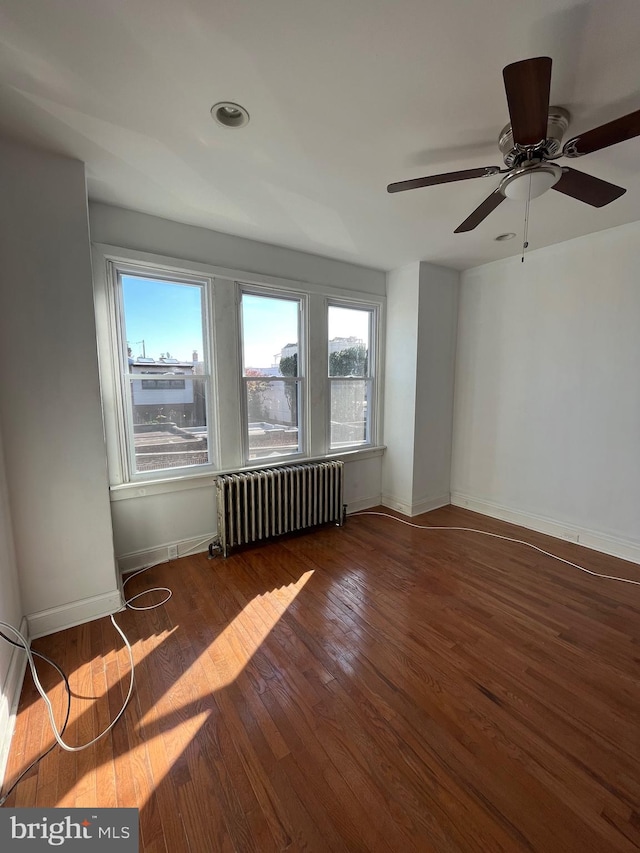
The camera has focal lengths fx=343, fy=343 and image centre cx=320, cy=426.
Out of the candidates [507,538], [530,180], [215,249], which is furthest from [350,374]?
[530,180]

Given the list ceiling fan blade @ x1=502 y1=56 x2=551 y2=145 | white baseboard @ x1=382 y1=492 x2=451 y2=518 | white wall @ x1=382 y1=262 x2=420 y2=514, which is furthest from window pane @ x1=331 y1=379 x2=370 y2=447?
ceiling fan blade @ x1=502 y1=56 x2=551 y2=145

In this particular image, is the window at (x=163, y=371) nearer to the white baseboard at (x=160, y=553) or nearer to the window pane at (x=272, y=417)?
the window pane at (x=272, y=417)

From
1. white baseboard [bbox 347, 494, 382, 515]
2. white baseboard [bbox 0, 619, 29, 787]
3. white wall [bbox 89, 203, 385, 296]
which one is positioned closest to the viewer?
white baseboard [bbox 0, 619, 29, 787]

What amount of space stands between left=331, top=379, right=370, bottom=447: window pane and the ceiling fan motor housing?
7.87 feet

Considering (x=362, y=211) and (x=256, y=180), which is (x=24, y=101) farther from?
(x=362, y=211)

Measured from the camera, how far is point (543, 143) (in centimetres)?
150

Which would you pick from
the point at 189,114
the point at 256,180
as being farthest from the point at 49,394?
the point at 256,180

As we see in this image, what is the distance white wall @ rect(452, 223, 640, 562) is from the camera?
2.88 metres

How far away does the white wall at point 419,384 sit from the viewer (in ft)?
12.2

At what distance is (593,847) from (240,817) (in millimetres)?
1169

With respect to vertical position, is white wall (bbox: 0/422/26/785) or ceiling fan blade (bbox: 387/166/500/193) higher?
ceiling fan blade (bbox: 387/166/500/193)

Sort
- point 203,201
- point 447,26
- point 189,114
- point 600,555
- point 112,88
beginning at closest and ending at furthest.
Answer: point 447,26
point 112,88
point 189,114
point 203,201
point 600,555

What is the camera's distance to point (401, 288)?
3814 mm

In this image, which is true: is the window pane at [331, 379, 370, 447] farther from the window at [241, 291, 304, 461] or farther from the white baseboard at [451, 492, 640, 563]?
the white baseboard at [451, 492, 640, 563]
